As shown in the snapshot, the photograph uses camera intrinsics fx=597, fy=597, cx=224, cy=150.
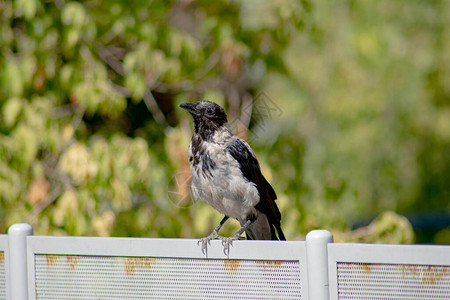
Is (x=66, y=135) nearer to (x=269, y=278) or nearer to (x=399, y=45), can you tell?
(x=269, y=278)

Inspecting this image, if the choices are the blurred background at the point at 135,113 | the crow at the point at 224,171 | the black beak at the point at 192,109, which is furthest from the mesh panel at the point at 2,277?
the blurred background at the point at 135,113

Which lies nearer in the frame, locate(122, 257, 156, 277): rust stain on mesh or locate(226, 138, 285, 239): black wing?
locate(122, 257, 156, 277): rust stain on mesh

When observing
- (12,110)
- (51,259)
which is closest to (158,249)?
(51,259)

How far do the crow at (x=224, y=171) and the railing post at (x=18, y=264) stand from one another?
831 mm

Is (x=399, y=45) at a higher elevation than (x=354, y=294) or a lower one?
higher

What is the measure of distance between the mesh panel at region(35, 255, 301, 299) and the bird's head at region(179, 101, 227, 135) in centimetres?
83

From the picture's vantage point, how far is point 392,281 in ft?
6.00

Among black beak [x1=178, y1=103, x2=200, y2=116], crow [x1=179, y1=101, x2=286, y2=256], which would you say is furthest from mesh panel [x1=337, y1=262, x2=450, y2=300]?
black beak [x1=178, y1=103, x2=200, y2=116]

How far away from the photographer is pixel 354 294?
1.89 metres

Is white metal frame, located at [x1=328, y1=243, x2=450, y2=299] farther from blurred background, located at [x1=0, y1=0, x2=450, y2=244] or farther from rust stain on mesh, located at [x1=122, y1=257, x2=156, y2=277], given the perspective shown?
blurred background, located at [x1=0, y1=0, x2=450, y2=244]

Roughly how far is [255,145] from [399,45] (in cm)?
381

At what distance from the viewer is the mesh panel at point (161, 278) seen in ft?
6.75

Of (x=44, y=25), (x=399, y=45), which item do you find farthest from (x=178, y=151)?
(x=399, y=45)

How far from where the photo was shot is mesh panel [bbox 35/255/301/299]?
2.06 metres
